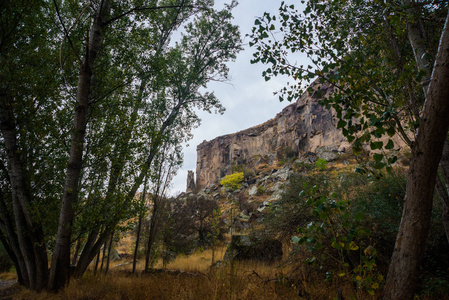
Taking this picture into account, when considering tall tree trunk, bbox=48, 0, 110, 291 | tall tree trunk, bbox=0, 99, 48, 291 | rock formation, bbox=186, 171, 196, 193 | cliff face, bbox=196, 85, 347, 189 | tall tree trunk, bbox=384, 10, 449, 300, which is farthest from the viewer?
rock formation, bbox=186, 171, 196, 193

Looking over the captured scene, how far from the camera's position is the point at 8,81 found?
5.37 meters

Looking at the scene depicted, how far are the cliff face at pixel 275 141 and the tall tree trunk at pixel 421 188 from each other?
138ft

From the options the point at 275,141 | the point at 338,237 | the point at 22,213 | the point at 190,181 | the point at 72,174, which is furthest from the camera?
the point at 190,181

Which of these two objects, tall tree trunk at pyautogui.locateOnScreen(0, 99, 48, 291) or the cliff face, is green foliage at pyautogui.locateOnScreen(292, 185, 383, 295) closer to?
tall tree trunk at pyautogui.locateOnScreen(0, 99, 48, 291)

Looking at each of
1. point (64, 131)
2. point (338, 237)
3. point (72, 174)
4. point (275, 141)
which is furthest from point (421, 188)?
point (275, 141)

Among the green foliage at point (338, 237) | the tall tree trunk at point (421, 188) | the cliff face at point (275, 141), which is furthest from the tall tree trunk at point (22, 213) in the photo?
the cliff face at point (275, 141)

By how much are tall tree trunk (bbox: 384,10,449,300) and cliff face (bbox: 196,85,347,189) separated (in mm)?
42007

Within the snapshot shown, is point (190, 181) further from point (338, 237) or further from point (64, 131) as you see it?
point (338, 237)

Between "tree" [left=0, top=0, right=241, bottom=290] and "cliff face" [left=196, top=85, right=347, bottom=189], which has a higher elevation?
"cliff face" [left=196, top=85, right=347, bottom=189]

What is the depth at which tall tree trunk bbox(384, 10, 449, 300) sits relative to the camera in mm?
1385

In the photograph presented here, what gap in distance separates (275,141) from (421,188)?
62.8 meters

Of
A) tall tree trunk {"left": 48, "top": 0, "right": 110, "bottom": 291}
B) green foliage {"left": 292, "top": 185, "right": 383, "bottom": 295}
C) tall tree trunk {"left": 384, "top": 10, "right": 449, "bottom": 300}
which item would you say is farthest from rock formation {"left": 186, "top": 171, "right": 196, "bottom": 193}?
tall tree trunk {"left": 384, "top": 10, "right": 449, "bottom": 300}

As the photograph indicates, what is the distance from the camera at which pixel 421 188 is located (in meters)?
1.42

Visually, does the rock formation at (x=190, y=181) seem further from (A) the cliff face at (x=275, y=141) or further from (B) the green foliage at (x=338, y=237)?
(B) the green foliage at (x=338, y=237)
